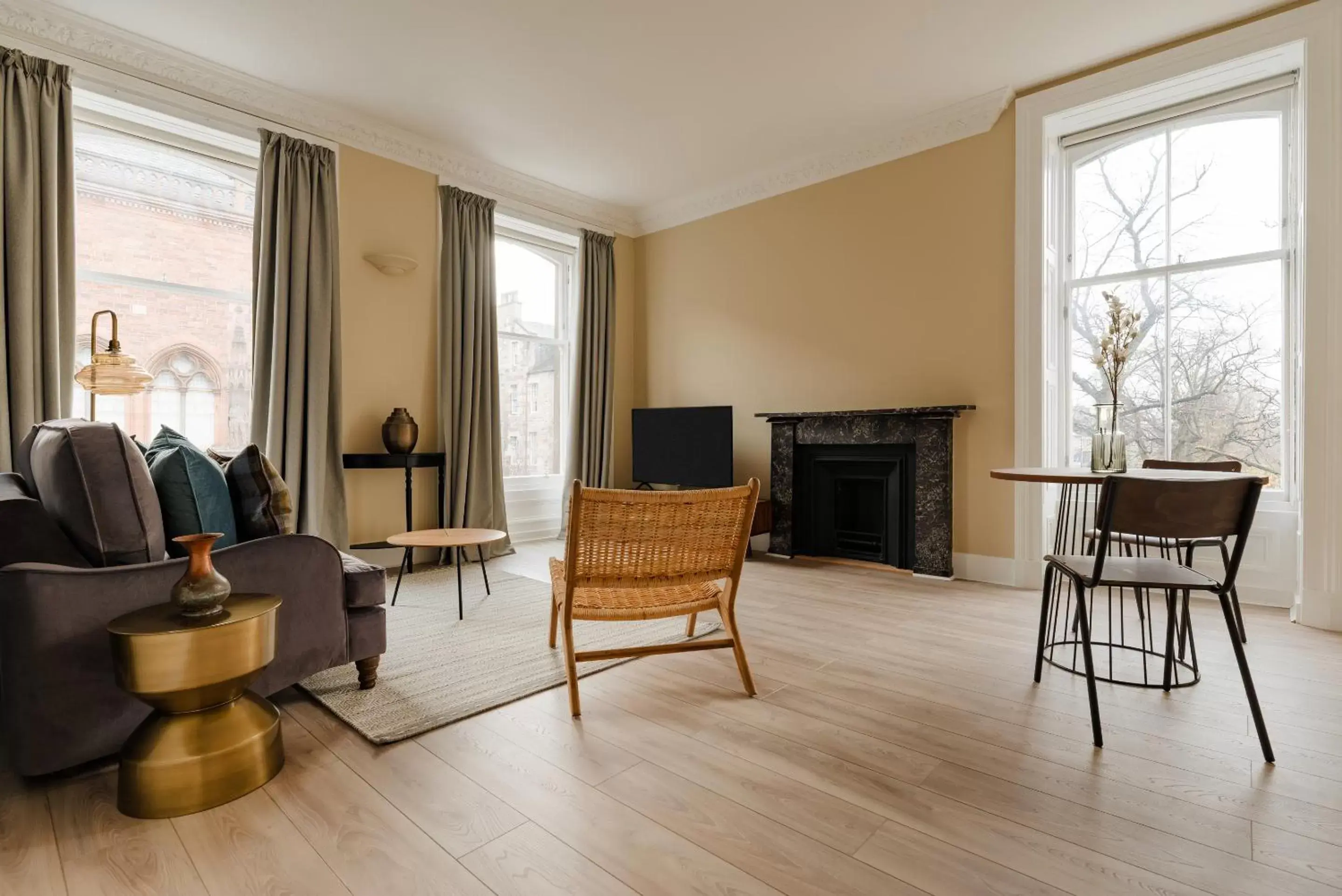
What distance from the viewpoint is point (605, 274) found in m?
5.85

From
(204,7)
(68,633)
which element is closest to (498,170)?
(204,7)

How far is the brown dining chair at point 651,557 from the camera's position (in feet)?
6.71

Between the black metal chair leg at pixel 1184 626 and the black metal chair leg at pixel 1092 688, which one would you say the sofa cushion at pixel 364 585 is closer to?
the black metal chair leg at pixel 1092 688

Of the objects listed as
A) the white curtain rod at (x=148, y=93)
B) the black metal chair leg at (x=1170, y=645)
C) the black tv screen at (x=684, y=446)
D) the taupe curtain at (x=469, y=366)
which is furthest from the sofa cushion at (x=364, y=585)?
the white curtain rod at (x=148, y=93)

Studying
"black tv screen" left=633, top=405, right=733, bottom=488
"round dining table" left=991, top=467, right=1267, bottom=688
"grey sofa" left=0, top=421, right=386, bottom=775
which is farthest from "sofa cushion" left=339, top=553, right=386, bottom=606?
"black tv screen" left=633, top=405, right=733, bottom=488

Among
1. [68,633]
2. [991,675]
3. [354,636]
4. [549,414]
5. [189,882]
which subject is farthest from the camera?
[549,414]

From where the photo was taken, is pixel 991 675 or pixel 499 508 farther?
pixel 499 508

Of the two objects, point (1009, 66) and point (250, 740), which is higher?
point (1009, 66)

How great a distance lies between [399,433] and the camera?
14.1ft

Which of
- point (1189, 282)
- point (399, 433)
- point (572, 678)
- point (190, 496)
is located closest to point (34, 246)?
point (399, 433)

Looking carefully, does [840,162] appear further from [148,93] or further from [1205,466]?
[148,93]

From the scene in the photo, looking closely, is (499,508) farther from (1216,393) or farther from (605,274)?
(1216,393)

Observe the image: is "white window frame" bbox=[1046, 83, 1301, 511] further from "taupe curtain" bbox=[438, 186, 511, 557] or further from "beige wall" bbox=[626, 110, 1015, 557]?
"taupe curtain" bbox=[438, 186, 511, 557]

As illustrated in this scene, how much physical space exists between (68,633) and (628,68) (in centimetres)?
353
